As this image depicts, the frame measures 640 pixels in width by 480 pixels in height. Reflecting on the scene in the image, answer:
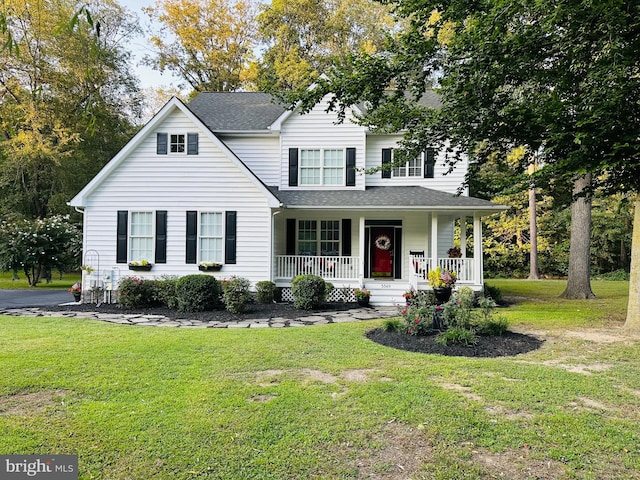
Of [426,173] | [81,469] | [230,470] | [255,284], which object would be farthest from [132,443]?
[426,173]

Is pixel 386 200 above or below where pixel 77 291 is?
above

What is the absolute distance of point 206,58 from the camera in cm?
2611

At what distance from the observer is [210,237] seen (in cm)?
→ 1261

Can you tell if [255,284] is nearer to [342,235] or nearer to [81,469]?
[342,235]

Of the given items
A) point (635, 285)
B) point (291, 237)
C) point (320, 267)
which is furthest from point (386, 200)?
point (635, 285)

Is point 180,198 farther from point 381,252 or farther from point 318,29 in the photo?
point 318,29

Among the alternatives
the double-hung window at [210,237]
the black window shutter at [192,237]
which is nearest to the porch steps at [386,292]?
the double-hung window at [210,237]

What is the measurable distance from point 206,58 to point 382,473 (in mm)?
27807

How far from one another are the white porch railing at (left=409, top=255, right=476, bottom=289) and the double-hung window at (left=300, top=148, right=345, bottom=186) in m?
3.95

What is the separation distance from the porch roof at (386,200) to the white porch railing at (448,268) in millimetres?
1613

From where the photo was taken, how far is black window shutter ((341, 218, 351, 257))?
47.5ft

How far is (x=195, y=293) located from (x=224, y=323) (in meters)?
1.88

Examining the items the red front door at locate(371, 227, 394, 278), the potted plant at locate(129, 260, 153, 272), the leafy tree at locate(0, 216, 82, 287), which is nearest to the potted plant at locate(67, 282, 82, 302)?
the potted plant at locate(129, 260, 153, 272)

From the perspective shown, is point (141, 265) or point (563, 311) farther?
point (141, 265)
